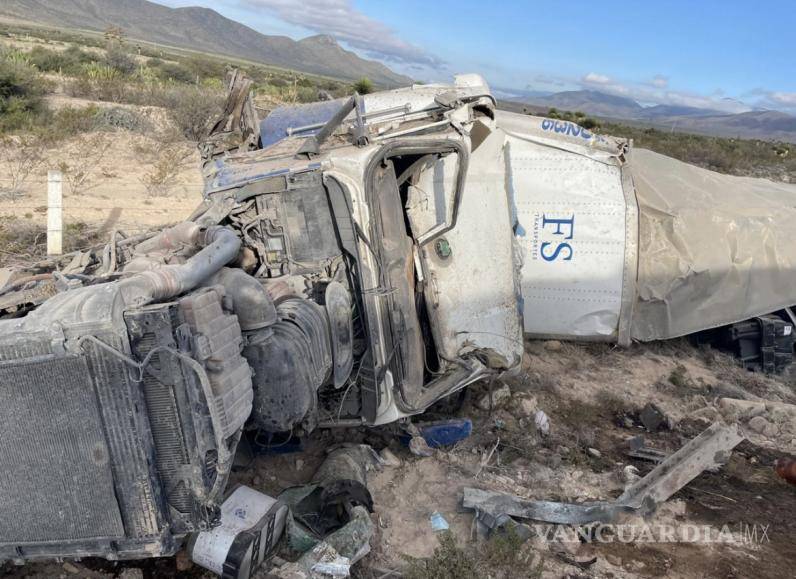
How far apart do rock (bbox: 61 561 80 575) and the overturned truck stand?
660mm

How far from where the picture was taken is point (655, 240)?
595cm

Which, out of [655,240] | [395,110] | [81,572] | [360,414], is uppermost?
[395,110]

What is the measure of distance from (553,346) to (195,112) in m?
10.1

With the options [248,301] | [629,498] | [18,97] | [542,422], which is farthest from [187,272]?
[18,97]

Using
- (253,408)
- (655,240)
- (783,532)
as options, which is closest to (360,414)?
(253,408)

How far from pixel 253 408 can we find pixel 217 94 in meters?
→ 13.6

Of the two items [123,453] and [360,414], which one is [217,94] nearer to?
[360,414]

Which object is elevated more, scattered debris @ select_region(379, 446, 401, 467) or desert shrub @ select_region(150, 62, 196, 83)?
desert shrub @ select_region(150, 62, 196, 83)

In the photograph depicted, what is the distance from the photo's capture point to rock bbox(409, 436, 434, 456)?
4.00 meters

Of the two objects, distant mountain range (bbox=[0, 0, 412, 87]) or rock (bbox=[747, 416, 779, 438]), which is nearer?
rock (bbox=[747, 416, 779, 438])

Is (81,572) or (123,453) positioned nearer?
(123,453)

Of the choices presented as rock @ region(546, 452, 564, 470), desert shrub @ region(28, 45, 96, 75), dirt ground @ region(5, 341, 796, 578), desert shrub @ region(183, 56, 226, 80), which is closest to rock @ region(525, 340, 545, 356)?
dirt ground @ region(5, 341, 796, 578)

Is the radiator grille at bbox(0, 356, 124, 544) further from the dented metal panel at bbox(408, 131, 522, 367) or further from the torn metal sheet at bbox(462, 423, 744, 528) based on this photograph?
the dented metal panel at bbox(408, 131, 522, 367)

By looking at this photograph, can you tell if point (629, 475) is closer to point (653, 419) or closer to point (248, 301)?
point (653, 419)
